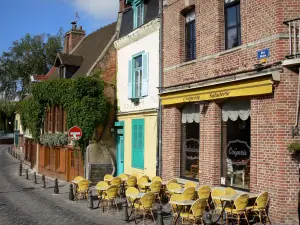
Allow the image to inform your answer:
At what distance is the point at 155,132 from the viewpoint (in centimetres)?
1408


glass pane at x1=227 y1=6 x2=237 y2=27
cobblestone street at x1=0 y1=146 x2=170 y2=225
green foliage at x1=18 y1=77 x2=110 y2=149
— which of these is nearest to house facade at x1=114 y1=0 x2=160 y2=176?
green foliage at x1=18 y1=77 x2=110 y2=149

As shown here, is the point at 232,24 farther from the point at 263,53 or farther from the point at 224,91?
the point at 224,91

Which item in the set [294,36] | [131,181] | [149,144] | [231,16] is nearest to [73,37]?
[149,144]

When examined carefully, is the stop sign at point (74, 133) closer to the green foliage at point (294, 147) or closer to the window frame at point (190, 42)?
the window frame at point (190, 42)

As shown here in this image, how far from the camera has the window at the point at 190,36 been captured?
40.9 feet

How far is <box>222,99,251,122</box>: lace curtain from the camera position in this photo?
10031 mm

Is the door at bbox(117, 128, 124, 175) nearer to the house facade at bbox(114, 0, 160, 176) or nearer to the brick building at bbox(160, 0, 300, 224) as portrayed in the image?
the house facade at bbox(114, 0, 160, 176)

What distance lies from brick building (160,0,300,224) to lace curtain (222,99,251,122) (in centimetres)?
3

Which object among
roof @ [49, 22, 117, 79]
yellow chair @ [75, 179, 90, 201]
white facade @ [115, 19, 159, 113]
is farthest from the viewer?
roof @ [49, 22, 117, 79]

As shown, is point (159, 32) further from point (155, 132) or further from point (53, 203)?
point (53, 203)

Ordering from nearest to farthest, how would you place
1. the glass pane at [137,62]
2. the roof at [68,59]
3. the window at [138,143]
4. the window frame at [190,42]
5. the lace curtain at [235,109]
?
1. the lace curtain at [235,109]
2. the window frame at [190,42]
3. the window at [138,143]
4. the glass pane at [137,62]
5. the roof at [68,59]

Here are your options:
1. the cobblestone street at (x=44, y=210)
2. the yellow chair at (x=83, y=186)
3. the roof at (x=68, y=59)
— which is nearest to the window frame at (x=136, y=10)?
the roof at (x=68, y=59)

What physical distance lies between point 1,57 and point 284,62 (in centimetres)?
4201

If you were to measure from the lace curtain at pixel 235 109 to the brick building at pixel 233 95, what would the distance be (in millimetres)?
28
